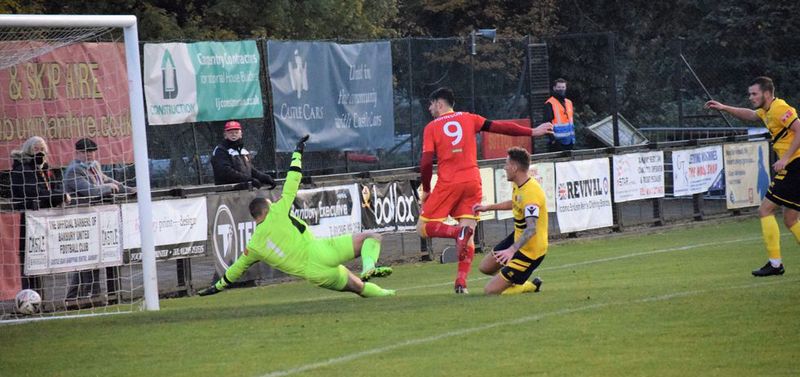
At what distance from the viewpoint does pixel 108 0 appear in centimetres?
2933

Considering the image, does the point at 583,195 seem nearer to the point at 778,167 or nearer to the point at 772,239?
the point at 772,239

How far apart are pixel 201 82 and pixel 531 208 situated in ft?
25.6

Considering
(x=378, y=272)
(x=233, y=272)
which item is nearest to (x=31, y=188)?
(x=233, y=272)

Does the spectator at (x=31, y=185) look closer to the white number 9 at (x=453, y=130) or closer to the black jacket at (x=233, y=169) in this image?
the black jacket at (x=233, y=169)

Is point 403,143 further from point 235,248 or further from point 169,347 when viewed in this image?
point 169,347

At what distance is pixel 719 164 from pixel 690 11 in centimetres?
1856

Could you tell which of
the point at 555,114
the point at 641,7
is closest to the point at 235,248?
the point at 555,114

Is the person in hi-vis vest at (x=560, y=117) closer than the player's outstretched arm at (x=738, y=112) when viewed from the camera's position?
No

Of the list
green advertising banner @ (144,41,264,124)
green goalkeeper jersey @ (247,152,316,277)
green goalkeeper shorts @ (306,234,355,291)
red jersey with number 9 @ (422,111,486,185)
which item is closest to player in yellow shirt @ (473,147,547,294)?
red jersey with number 9 @ (422,111,486,185)

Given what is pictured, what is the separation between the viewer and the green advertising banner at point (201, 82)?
18734mm

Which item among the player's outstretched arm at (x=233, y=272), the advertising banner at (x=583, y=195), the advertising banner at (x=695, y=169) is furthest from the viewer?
the advertising banner at (x=695, y=169)

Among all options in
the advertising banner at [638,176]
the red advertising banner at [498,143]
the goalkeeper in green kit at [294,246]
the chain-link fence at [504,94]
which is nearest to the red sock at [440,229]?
the goalkeeper in green kit at [294,246]

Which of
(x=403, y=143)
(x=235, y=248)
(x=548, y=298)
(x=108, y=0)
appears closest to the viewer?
(x=548, y=298)

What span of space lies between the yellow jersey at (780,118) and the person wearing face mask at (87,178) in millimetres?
7841
